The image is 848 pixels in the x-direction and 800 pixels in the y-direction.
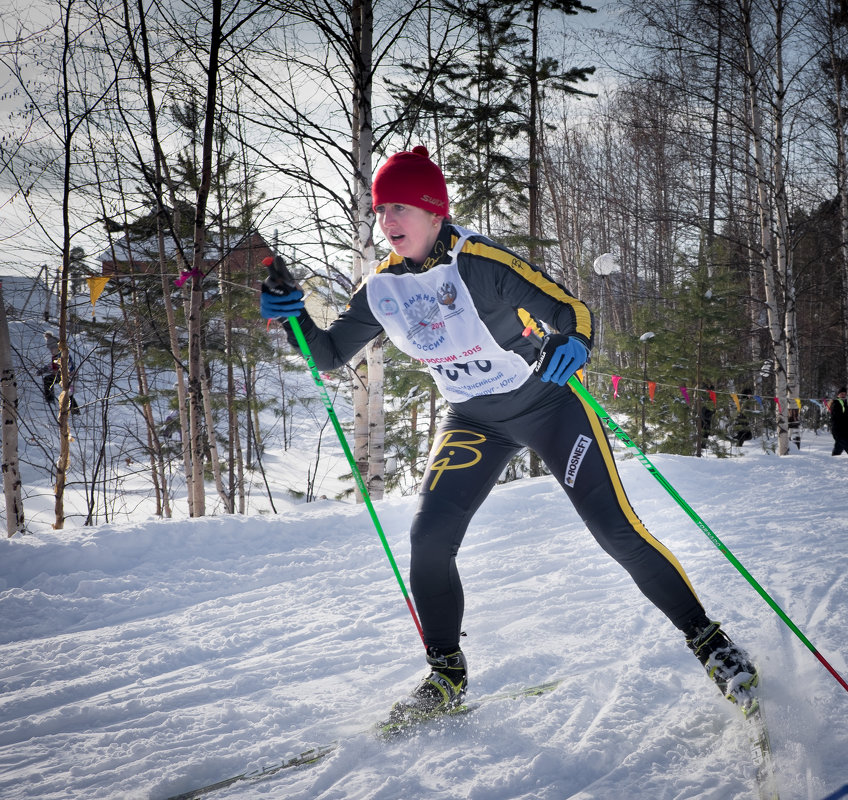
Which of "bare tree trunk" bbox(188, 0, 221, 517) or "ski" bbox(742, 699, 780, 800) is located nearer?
"ski" bbox(742, 699, 780, 800)

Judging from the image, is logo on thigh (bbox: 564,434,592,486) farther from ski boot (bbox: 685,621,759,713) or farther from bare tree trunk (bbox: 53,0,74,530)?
bare tree trunk (bbox: 53,0,74,530)

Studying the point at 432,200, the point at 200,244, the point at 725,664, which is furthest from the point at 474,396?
the point at 200,244

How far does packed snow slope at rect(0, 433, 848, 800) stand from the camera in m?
1.83

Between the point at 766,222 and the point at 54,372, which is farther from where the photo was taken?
the point at 766,222

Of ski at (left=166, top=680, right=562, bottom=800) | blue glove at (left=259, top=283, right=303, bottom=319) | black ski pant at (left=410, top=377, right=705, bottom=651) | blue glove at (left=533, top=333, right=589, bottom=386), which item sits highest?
blue glove at (left=259, top=283, right=303, bottom=319)

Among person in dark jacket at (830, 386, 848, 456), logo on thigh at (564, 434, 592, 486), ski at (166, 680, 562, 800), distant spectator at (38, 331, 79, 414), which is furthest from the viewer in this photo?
person in dark jacket at (830, 386, 848, 456)

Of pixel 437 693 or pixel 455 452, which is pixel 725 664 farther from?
pixel 455 452

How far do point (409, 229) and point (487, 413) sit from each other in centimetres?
84

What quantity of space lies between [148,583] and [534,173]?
9986mm

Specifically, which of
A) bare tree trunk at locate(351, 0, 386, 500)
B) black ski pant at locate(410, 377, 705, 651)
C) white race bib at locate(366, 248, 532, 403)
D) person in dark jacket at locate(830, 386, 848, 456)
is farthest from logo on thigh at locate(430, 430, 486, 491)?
person in dark jacket at locate(830, 386, 848, 456)

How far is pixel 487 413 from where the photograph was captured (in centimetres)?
243

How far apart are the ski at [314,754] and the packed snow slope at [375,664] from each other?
0.12ft

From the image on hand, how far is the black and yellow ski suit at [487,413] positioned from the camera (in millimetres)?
2154

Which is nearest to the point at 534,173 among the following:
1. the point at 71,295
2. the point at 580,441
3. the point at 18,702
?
the point at 71,295
